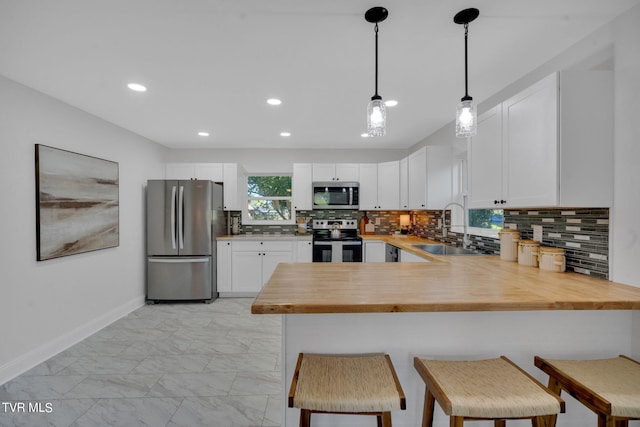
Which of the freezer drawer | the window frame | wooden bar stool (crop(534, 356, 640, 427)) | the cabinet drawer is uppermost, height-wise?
the window frame

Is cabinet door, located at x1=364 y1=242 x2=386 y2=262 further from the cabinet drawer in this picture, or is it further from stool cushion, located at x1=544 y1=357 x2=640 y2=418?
stool cushion, located at x1=544 y1=357 x2=640 y2=418

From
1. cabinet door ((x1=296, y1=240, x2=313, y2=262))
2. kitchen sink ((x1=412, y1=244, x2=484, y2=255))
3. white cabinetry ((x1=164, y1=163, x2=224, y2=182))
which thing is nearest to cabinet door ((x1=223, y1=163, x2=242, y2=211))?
white cabinetry ((x1=164, y1=163, x2=224, y2=182))

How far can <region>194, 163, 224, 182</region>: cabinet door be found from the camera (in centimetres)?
468

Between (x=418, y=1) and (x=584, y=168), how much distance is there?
1300mm

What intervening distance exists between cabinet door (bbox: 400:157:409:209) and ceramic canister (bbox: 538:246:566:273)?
235 centimetres

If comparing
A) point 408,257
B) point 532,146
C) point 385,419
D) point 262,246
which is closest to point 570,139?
point 532,146

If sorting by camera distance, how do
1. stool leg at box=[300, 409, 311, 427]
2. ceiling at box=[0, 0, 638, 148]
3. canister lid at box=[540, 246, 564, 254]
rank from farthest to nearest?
canister lid at box=[540, 246, 564, 254], ceiling at box=[0, 0, 638, 148], stool leg at box=[300, 409, 311, 427]

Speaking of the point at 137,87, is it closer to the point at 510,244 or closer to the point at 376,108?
the point at 376,108

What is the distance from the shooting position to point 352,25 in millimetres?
1723

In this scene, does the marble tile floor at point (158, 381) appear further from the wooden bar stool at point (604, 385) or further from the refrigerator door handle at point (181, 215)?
the wooden bar stool at point (604, 385)

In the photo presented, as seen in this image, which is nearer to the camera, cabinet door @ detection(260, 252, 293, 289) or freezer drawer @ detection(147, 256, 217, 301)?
freezer drawer @ detection(147, 256, 217, 301)

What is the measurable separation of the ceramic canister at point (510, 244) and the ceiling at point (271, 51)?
126cm

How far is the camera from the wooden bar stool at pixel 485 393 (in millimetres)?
1044

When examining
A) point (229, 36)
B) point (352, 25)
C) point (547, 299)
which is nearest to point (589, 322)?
point (547, 299)
